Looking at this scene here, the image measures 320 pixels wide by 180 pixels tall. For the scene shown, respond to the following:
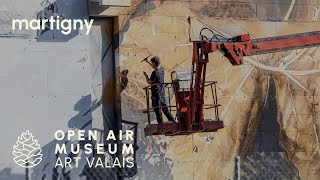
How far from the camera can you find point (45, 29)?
19.1m

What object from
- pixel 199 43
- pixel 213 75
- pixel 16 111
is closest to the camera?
pixel 199 43

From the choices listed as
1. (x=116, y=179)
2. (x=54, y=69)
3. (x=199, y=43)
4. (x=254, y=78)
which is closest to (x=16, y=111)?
(x=54, y=69)

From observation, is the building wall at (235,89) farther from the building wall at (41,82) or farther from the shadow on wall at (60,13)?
the building wall at (41,82)

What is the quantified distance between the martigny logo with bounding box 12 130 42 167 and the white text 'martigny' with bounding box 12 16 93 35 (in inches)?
88.0

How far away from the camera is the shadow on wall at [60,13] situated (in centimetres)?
1903

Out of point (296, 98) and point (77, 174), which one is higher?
point (296, 98)

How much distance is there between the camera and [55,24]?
62.8 ft

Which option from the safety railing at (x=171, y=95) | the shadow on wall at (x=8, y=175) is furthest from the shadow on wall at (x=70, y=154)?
the safety railing at (x=171, y=95)

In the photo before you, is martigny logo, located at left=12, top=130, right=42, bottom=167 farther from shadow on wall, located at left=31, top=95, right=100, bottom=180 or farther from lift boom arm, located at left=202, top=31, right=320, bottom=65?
lift boom arm, located at left=202, top=31, right=320, bottom=65

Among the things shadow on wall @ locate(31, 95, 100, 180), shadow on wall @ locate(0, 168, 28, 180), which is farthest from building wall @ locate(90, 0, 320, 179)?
shadow on wall @ locate(0, 168, 28, 180)

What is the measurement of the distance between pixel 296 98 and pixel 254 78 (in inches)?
46.1

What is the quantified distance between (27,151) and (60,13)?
9.95ft

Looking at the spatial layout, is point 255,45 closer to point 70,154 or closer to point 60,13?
point 60,13

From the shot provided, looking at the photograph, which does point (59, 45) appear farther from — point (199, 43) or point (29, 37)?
point (199, 43)
